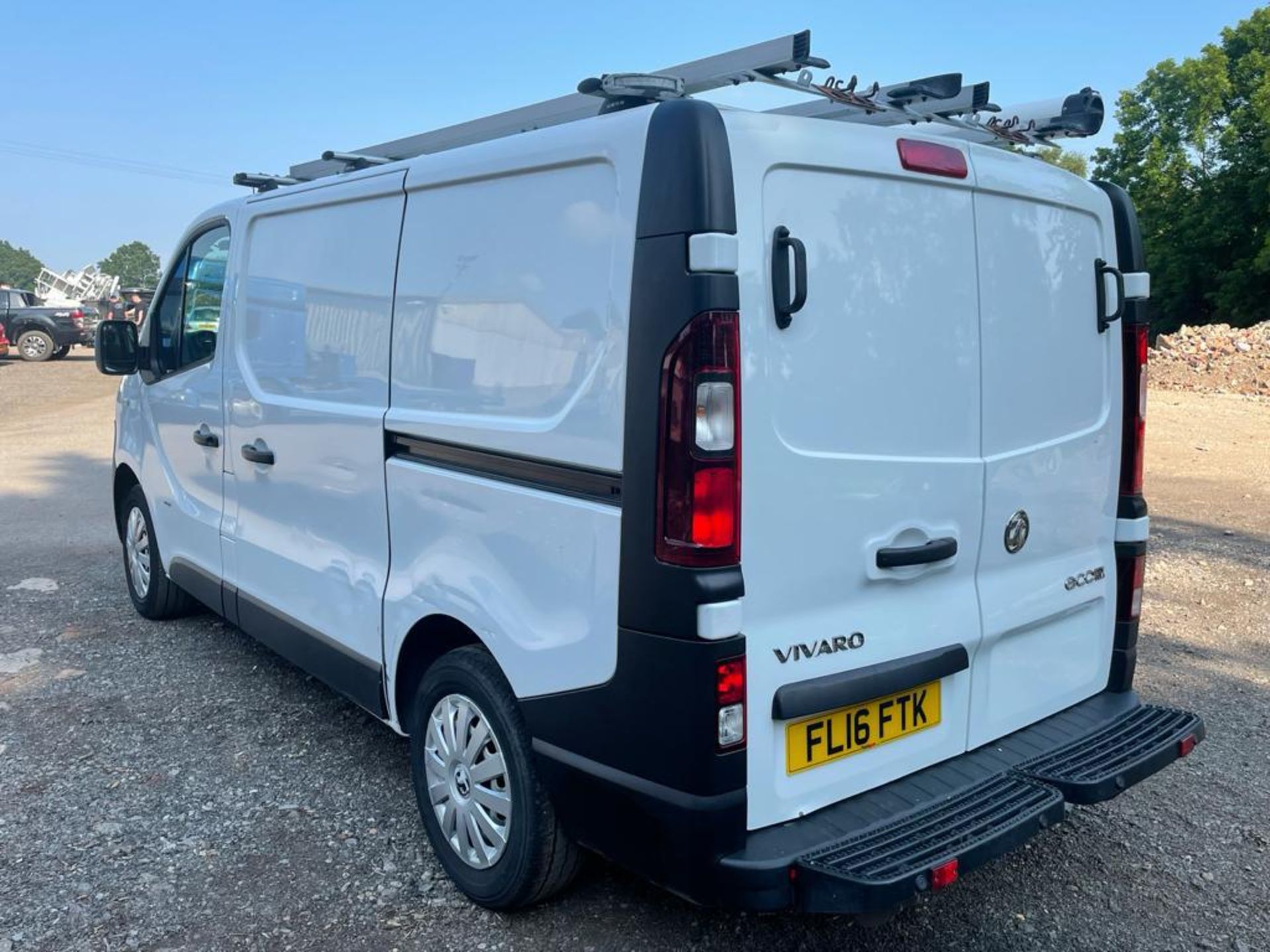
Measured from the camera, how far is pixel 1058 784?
286cm

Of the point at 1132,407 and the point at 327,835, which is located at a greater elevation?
the point at 1132,407

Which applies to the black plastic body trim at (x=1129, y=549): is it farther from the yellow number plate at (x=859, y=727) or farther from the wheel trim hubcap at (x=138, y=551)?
the wheel trim hubcap at (x=138, y=551)

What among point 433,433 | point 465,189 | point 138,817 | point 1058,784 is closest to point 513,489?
point 433,433

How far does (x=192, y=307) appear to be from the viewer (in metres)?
4.91

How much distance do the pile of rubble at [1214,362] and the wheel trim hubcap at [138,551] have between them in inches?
730

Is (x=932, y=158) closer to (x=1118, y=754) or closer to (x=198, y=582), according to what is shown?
(x=1118, y=754)

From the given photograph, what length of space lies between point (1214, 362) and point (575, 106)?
22.4m

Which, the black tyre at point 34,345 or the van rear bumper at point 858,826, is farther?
the black tyre at point 34,345

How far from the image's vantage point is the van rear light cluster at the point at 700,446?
7.60 feet

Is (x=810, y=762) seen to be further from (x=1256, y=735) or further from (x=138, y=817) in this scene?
(x=1256, y=735)

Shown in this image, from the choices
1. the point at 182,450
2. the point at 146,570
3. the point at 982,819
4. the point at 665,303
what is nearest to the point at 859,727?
the point at 982,819

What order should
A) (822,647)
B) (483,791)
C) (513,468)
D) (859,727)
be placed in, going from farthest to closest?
(483,791), (513,468), (859,727), (822,647)

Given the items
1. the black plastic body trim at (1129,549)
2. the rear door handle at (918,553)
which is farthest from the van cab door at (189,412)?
the black plastic body trim at (1129,549)

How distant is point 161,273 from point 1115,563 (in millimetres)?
4420
